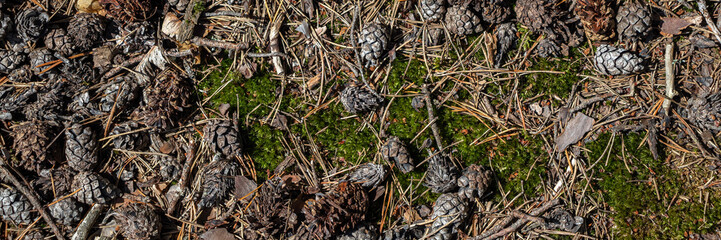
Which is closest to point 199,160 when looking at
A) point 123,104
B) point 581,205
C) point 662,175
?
point 123,104

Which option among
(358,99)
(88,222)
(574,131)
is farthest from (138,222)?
(574,131)

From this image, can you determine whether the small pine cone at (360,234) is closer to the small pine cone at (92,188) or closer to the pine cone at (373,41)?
the pine cone at (373,41)

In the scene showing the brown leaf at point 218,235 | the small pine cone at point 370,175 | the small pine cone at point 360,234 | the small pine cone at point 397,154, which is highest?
the small pine cone at point 397,154

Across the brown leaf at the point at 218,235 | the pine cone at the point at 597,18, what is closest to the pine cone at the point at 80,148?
the brown leaf at the point at 218,235

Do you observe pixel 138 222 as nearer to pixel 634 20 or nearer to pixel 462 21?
pixel 462 21

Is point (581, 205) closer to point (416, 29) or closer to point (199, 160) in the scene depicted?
point (416, 29)
